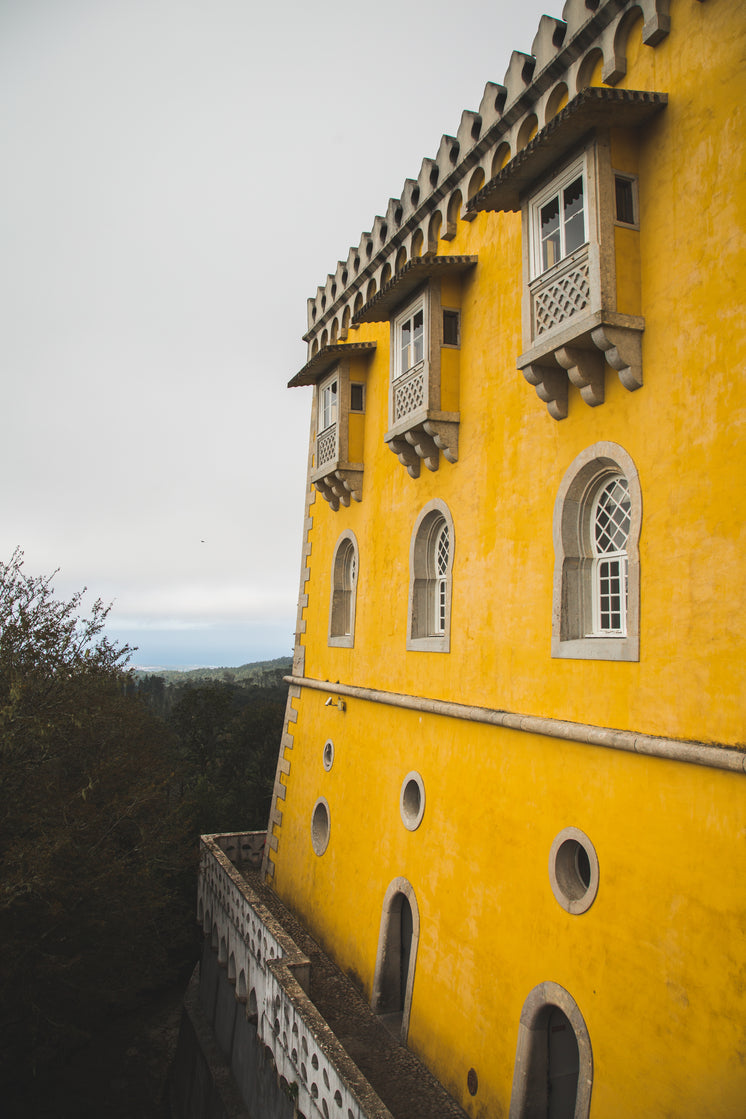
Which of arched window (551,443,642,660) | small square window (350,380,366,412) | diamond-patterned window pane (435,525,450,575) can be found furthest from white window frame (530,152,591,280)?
small square window (350,380,366,412)

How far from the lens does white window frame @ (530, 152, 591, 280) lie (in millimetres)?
6363

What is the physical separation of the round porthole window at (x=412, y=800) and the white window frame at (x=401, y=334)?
5.53 m

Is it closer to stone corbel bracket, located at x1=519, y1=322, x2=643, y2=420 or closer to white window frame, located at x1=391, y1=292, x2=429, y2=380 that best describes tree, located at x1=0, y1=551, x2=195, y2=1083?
white window frame, located at x1=391, y1=292, x2=429, y2=380

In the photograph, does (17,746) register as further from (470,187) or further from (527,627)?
(470,187)

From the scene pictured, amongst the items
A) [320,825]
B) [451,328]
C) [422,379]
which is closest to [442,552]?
[422,379]

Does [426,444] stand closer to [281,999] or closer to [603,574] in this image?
[603,574]

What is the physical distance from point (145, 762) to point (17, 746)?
27.1ft

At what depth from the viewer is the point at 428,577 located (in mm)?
10164

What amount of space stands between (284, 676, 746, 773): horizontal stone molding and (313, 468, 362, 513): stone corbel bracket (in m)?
3.76

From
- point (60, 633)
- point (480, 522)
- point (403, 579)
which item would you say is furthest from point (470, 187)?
point (60, 633)

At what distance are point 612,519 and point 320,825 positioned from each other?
825 cm

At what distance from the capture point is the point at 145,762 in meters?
19.3

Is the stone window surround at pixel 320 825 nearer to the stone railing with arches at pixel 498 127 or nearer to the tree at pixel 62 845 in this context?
the tree at pixel 62 845

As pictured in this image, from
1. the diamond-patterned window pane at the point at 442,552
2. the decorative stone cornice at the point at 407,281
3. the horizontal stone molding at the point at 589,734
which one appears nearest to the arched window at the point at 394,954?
the horizontal stone molding at the point at 589,734
